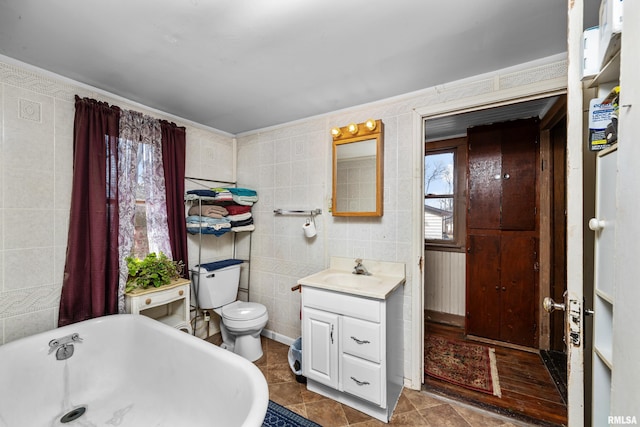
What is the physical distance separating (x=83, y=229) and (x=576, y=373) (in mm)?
2679

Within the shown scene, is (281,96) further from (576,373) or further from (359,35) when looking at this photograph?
(576,373)

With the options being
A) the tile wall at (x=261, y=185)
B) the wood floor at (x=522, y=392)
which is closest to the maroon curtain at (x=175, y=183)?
the tile wall at (x=261, y=185)

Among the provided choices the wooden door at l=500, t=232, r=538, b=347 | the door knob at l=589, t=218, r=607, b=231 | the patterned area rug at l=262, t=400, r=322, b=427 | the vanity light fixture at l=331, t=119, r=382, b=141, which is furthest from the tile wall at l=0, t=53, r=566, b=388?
the wooden door at l=500, t=232, r=538, b=347

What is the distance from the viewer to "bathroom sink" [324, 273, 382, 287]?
75.9 inches

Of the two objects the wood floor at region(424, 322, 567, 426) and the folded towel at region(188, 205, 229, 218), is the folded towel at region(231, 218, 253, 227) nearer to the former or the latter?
the folded towel at region(188, 205, 229, 218)

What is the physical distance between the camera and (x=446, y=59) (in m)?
1.57

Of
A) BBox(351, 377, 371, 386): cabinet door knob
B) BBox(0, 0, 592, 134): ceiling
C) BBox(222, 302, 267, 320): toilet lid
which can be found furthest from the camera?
BBox(222, 302, 267, 320): toilet lid

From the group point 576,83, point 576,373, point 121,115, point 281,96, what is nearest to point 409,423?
point 576,373

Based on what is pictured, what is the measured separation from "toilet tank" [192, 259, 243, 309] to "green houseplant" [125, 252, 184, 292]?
0.30m

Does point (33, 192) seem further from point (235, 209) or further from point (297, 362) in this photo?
point (297, 362)

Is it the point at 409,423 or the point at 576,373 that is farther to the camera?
the point at 409,423

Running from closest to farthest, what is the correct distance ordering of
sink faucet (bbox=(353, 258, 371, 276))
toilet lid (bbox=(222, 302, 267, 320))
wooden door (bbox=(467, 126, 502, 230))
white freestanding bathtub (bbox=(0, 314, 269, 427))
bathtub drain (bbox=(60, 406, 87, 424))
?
1. white freestanding bathtub (bbox=(0, 314, 269, 427))
2. bathtub drain (bbox=(60, 406, 87, 424))
3. sink faucet (bbox=(353, 258, 371, 276))
4. toilet lid (bbox=(222, 302, 267, 320))
5. wooden door (bbox=(467, 126, 502, 230))

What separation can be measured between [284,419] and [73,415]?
4.00 feet

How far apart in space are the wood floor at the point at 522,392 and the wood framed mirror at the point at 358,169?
1460 millimetres
